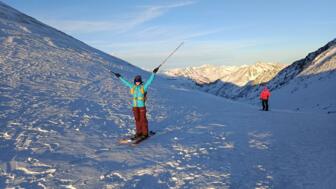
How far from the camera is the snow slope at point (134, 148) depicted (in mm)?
8391

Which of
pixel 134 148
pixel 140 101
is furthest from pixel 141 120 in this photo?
pixel 134 148

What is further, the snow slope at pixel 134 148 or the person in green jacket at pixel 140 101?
the person in green jacket at pixel 140 101

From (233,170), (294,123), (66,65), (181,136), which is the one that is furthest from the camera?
(66,65)

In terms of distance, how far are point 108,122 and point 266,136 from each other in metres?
6.84

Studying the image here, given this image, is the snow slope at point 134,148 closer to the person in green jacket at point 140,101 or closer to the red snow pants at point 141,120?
the red snow pants at point 141,120

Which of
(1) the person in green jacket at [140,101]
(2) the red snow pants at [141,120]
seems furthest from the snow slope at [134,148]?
(1) the person in green jacket at [140,101]

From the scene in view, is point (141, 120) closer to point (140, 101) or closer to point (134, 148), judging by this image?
point (140, 101)

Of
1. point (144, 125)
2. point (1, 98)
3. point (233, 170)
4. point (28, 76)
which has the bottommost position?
point (233, 170)

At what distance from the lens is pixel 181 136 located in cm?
1362

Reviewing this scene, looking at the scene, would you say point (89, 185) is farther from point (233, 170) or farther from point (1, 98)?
point (1, 98)

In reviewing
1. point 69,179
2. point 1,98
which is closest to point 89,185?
point 69,179

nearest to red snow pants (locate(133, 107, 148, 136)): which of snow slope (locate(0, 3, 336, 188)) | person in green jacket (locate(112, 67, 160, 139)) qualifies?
person in green jacket (locate(112, 67, 160, 139))

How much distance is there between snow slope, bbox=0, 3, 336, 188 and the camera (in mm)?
8391

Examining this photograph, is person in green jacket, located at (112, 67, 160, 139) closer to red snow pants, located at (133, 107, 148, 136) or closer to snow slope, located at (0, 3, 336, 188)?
red snow pants, located at (133, 107, 148, 136)
